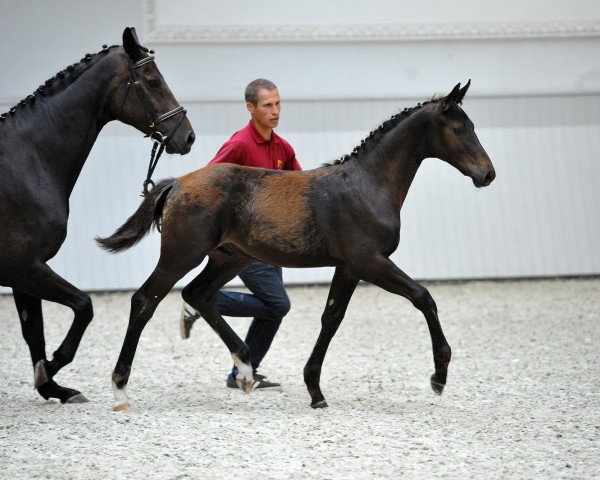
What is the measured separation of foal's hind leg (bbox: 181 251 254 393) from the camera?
196 inches

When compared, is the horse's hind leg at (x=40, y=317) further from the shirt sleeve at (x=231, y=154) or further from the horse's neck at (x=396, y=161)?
the horse's neck at (x=396, y=161)

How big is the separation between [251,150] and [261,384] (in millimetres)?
1425

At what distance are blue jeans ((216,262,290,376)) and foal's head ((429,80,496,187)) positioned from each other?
4.44 feet

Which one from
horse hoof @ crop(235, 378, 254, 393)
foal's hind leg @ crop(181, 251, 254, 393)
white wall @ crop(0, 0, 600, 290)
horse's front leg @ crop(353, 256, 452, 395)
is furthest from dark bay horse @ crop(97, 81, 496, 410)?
white wall @ crop(0, 0, 600, 290)

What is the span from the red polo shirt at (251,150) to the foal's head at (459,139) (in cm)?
100

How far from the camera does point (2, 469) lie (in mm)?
3756

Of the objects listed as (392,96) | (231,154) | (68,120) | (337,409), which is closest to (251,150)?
(231,154)

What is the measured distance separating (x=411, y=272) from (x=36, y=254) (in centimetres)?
660

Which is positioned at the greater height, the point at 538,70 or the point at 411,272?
the point at 538,70

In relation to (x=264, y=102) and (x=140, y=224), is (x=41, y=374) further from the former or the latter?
(x=264, y=102)

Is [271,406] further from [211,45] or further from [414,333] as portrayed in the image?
[211,45]

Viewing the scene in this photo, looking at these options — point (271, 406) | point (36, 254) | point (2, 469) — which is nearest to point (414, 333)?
point (271, 406)

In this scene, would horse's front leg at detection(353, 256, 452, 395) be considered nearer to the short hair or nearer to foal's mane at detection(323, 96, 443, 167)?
foal's mane at detection(323, 96, 443, 167)

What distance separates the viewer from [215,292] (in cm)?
505
